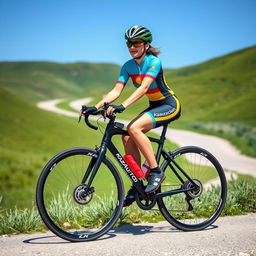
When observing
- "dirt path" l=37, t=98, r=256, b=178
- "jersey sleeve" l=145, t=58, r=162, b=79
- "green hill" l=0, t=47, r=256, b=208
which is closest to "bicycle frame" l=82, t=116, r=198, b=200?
"jersey sleeve" l=145, t=58, r=162, b=79

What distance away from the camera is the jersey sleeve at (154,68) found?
15.9ft

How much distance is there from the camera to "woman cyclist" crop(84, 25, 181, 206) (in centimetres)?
485

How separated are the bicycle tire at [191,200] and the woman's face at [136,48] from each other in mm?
1381

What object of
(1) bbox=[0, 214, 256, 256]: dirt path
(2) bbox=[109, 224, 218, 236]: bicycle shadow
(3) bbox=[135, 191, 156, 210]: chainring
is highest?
(3) bbox=[135, 191, 156, 210]: chainring

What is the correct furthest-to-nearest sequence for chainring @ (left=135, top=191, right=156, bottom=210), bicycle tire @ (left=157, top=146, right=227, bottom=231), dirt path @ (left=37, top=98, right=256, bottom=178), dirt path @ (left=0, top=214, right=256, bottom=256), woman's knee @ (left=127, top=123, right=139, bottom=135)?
dirt path @ (left=37, top=98, right=256, bottom=178) < bicycle tire @ (left=157, top=146, right=227, bottom=231) < chainring @ (left=135, top=191, right=156, bottom=210) < woman's knee @ (left=127, top=123, right=139, bottom=135) < dirt path @ (left=0, top=214, right=256, bottom=256)

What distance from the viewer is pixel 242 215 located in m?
6.16

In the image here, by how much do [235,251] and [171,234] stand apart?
3.27 feet

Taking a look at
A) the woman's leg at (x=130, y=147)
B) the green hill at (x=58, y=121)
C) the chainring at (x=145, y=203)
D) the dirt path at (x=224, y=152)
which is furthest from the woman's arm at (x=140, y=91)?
the dirt path at (x=224, y=152)

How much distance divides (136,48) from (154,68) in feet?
1.12

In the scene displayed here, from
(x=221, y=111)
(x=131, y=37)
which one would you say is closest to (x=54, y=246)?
(x=131, y=37)

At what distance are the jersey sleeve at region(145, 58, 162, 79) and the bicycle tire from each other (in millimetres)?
1137

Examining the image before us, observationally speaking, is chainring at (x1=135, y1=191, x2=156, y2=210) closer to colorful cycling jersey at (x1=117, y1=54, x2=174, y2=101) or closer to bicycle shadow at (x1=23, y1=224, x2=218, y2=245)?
bicycle shadow at (x1=23, y1=224, x2=218, y2=245)

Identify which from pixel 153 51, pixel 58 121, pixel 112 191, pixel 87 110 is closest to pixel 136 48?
pixel 153 51

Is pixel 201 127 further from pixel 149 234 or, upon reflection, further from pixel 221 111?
pixel 149 234
